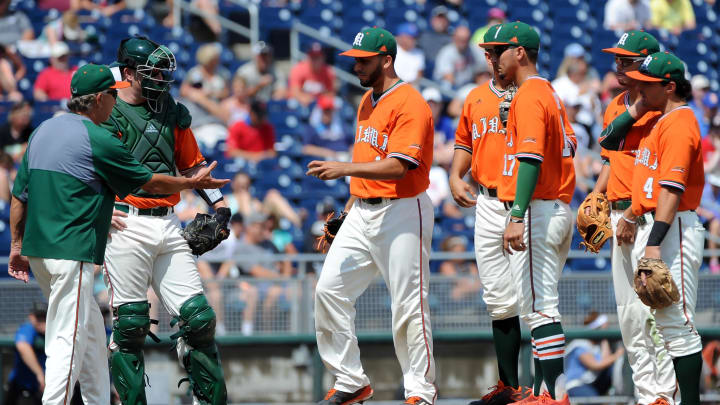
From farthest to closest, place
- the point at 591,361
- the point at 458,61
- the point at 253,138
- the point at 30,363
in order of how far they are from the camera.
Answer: the point at 458,61 < the point at 253,138 < the point at 591,361 < the point at 30,363

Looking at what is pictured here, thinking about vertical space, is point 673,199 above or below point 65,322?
above

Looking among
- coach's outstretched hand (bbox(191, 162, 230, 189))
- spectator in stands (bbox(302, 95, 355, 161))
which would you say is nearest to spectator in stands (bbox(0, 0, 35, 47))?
spectator in stands (bbox(302, 95, 355, 161))

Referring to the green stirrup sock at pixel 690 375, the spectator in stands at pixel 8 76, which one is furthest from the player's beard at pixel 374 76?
the spectator in stands at pixel 8 76

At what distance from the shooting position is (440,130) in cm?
1258

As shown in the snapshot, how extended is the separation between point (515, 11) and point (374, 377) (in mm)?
7165

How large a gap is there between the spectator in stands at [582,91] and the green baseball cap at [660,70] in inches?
260

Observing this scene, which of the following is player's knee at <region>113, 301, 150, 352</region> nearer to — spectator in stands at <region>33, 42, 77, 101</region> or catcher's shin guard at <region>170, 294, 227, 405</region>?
catcher's shin guard at <region>170, 294, 227, 405</region>

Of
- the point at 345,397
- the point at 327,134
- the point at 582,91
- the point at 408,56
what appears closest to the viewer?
the point at 345,397

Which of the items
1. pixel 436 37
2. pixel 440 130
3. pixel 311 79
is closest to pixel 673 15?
pixel 436 37

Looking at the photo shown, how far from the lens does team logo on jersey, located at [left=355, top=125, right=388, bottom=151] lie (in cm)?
620

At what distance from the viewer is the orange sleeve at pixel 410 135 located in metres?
6.03

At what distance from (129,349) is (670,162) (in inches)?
125

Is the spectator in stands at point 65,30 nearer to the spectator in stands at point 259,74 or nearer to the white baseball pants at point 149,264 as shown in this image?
the spectator in stands at point 259,74

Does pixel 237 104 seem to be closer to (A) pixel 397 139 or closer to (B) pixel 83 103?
(A) pixel 397 139
